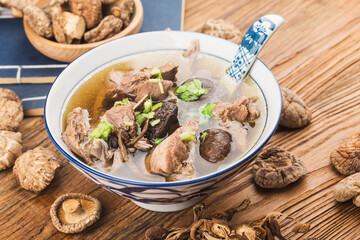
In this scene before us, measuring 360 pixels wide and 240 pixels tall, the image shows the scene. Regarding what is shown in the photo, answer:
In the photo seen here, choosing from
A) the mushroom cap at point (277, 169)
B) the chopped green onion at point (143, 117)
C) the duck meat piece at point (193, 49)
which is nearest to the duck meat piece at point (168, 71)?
the duck meat piece at point (193, 49)

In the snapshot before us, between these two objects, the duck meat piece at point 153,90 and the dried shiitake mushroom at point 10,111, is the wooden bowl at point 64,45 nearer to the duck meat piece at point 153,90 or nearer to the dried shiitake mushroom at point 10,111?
the dried shiitake mushroom at point 10,111

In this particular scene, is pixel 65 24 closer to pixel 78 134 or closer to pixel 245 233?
pixel 78 134

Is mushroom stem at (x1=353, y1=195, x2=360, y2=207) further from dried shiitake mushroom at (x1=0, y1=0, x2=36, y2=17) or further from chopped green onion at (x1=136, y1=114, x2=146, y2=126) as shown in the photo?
dried shiitake mushroom at (x1=0, y1=0, x2=36, y2=17)

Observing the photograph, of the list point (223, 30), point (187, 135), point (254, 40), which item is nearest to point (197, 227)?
point (187, 135)

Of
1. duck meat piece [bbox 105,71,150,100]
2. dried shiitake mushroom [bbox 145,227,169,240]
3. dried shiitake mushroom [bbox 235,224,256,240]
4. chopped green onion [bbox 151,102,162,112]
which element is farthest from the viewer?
duck meat piece [bbox 105,71,150,100]

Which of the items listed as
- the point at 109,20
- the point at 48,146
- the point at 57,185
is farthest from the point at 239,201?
the point at 109,20

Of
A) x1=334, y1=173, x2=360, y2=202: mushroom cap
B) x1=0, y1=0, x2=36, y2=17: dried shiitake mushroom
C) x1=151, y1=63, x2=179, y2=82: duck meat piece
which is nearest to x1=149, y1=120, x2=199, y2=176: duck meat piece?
x1=151, y1=63, x2=179, y2=82: duck meat piece
